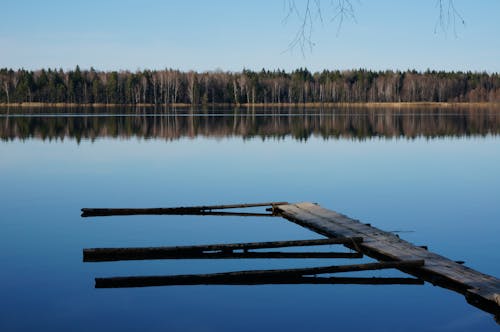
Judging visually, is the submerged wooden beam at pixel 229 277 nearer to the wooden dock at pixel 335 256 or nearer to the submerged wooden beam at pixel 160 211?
the wooden dock at pixel 335 256

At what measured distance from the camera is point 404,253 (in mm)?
11172

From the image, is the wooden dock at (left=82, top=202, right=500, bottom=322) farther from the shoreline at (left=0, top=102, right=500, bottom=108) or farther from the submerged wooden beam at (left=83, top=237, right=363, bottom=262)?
the shoreline at (left=0, top=102, right=500, bottom=108)

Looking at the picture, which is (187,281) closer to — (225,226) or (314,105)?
(225,226)

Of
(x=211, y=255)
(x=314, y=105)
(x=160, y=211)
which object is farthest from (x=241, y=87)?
(x=211, y=255)

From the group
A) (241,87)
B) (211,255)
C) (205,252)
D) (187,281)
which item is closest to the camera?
(187,281)

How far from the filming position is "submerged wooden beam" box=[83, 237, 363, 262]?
37.2ft

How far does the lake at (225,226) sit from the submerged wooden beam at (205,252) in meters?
0.15

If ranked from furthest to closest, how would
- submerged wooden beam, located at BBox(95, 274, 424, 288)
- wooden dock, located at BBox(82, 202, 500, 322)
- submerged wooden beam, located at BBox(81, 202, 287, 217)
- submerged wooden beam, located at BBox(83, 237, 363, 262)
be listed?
submerged wooden beam, located at BBox(81, 202, 287, 217), submerged wooden beam, located at BBox(83, 237, 363, 262), submerged wooden beam, located at BBox(95, 274, 424, 288), wooden dock, located at BBox(82, 202, 500, 322)

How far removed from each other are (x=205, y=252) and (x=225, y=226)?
2.78 metres

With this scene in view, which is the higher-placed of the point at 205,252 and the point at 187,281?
the point at 187,281

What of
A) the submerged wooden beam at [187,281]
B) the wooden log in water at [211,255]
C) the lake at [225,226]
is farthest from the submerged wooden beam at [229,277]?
the wooden log in water at [211,255]

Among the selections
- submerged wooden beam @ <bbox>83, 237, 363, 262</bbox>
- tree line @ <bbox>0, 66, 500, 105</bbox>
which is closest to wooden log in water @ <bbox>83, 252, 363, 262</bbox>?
submerged wooden beam @ <bbox>83, 237, 363, 262</bbox>

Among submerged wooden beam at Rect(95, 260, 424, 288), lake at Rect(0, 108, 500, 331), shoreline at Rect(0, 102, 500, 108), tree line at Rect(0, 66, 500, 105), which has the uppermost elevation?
tree line at Rect(0, 66, 500, 105)

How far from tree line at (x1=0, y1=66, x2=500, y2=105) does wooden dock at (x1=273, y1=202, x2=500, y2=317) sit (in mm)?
122081
